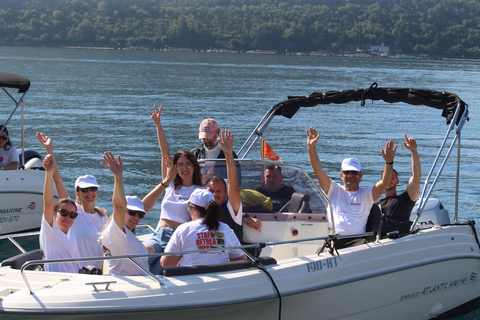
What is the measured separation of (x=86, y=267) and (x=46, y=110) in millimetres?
21639

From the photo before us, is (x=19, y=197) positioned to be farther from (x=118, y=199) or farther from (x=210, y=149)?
(x=118, y=199)

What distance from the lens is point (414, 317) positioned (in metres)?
6.12

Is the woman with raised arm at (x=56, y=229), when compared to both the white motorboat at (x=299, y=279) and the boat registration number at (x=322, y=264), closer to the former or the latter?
the white motorboat at (x=299, y=279)

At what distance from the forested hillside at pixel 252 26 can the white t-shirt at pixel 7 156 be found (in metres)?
99.2

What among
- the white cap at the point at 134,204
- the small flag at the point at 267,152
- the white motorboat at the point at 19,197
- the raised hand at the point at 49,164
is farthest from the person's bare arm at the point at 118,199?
the white motorboat at the point at 19,197

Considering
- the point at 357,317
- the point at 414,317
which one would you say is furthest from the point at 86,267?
the point at 414,317

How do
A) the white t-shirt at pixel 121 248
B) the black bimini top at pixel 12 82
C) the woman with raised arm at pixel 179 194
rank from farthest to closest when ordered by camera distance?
the black bimini top at pixel 12 82 < the woman with raised arm at pixel 179 194 < the white t-shirt at pixel 121 248

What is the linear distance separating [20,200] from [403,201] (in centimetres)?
609

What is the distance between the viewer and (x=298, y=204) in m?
6.41

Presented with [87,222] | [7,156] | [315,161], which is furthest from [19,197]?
[315,161]

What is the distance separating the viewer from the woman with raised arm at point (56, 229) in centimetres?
518

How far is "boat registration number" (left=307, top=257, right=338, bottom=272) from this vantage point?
5.27m

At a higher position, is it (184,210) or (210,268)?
(184,210)

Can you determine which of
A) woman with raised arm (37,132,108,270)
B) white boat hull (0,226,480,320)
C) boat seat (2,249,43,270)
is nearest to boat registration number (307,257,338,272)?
white boat hull (0,226,480,320)
